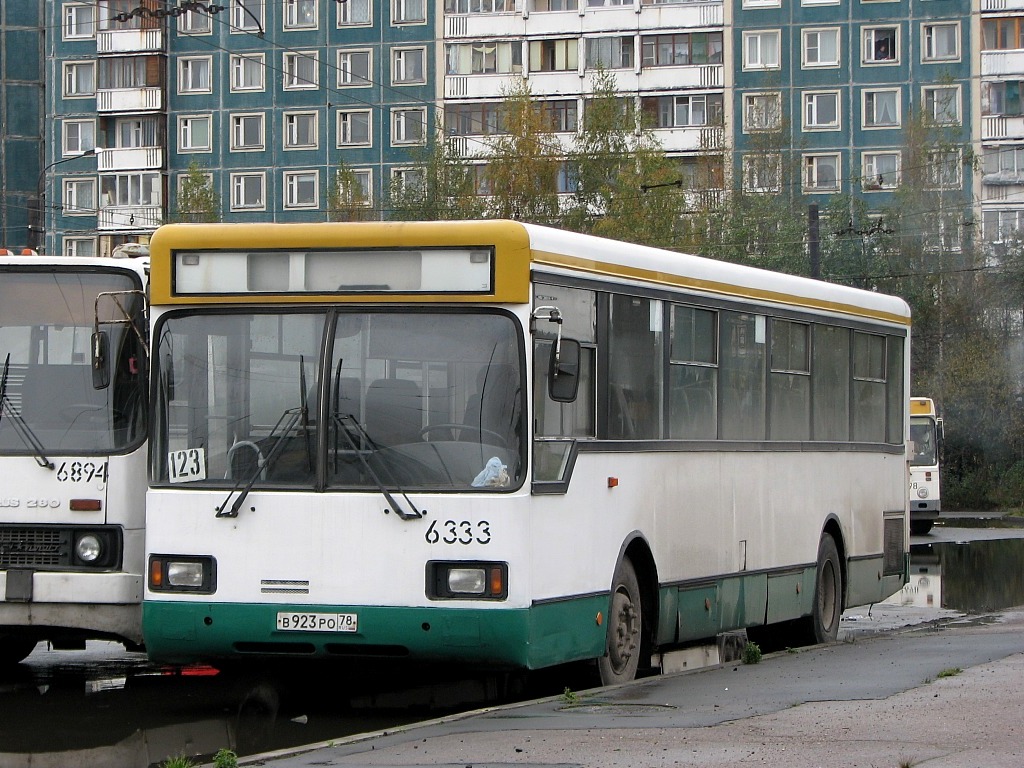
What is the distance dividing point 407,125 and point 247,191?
706cm

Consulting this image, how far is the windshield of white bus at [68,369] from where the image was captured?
1170cm

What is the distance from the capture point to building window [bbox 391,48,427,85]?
74.1 metres

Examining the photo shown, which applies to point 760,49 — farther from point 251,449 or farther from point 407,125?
point 251,449

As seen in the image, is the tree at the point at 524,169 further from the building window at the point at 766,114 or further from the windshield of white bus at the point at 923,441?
the windshield of white bus at the point at 923,441

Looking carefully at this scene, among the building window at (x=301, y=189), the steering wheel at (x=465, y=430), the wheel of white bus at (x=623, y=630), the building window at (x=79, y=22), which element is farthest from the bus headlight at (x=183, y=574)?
the building window at (x=79, y=22)

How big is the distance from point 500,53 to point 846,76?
42.5 ft

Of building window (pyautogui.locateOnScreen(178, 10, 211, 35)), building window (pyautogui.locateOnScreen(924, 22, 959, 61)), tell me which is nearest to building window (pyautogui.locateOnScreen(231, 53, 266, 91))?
building window (pyautogui.locateOnScreen(178, 10, 211, 35))

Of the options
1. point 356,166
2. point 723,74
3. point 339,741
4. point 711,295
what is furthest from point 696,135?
point 339,741

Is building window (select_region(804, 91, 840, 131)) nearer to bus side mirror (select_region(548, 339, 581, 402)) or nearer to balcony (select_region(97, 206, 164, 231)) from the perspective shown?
balcony (select_region(97, 206, 164, 231))

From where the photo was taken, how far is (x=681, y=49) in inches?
2820

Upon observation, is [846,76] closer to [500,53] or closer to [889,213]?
[889,213]

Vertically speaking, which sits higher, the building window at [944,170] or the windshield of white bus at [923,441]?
the building window at [944,170]

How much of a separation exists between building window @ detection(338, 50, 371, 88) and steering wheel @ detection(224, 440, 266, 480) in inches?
2563

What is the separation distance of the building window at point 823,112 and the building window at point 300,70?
18860mm
